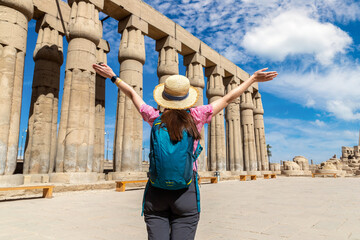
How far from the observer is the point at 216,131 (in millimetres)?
23922

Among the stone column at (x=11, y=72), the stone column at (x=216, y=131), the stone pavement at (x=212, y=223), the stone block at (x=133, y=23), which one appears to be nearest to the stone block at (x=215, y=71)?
the stone column at (x=216, y=131)

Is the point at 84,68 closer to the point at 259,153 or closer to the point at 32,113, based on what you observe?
the point at 32,113

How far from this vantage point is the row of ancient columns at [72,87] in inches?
395

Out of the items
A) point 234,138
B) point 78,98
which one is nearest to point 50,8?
point 78,98

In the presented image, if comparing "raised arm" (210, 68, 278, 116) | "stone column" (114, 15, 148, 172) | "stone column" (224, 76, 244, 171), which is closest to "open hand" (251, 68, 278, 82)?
"raised arm" (210, 68, 278, 116)

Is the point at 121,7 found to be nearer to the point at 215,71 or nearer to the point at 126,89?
the point at 215,71

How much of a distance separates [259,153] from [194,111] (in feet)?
98.8

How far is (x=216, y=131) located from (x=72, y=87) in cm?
1431

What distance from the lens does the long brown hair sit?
1.81m

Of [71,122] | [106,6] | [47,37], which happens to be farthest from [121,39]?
[71,122]

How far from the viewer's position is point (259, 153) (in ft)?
100

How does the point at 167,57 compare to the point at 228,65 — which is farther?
the point at 228,65

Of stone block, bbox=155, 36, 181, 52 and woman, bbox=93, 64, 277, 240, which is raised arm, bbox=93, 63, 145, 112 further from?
stone block, bbox=155, 36, 181, 52

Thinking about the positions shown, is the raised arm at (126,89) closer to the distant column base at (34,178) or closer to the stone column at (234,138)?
the distant column base at (34,178)
